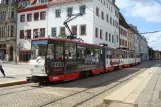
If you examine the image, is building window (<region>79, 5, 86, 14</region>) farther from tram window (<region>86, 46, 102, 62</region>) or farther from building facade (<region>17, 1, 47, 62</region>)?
tram window (<region>86, 46, 102, 62</region>)

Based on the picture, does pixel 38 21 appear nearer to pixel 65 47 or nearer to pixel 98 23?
pixel 98 23

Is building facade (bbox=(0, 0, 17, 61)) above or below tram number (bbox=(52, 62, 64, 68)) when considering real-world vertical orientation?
above

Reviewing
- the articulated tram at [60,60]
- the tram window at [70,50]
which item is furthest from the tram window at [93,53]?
the tram window at [70,50]

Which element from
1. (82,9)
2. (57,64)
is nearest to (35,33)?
(82,9)

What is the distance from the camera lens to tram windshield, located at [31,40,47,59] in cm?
1525

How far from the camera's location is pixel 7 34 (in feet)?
174

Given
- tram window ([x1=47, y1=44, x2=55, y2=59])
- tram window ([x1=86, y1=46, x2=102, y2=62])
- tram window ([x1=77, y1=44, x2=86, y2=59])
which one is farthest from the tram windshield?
tram window ([x1=86, y1=46, x2=102, y2=62])

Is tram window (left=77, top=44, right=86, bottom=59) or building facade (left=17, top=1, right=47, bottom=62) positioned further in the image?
building facade (left=17, top=1, right=47, bottom=62)

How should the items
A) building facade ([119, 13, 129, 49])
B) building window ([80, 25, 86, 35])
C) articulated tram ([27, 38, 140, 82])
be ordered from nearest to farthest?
articulated tram ([27, 38, 140, 82]) < building window ([80, 25, 86, 35]) < building facade ([119, 13, 129, 49])

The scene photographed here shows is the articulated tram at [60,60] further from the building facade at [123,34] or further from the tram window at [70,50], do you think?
the building facade at [123,34]

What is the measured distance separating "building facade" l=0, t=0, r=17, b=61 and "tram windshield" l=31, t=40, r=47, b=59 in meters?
37.8

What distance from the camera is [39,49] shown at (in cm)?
1545

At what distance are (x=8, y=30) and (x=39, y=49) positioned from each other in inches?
1550

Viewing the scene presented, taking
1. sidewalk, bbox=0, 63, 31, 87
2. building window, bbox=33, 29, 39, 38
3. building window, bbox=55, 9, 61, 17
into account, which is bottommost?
sidewalk, bbox=0, 63, 31, 87
